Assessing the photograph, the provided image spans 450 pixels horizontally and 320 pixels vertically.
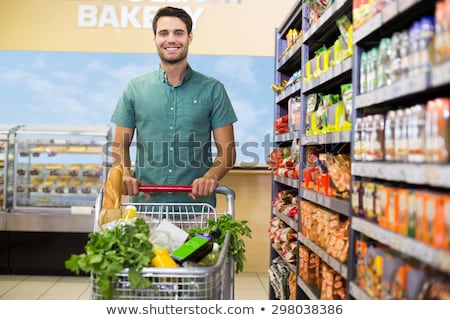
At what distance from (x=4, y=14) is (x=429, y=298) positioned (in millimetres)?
6063

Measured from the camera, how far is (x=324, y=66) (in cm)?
296

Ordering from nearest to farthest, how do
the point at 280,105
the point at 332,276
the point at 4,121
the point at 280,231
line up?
the point at 332,276, the point at 280,231, the point at 280,105, the point at 4,121

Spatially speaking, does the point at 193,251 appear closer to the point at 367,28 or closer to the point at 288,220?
the point at 367,28

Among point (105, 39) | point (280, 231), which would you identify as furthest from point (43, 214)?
point (280, 231)

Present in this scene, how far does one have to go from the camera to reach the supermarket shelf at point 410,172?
1440mm

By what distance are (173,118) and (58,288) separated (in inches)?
95.1

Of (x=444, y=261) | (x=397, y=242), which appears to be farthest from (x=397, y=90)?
(x=444, y=261)

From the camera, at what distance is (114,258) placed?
1.83 m

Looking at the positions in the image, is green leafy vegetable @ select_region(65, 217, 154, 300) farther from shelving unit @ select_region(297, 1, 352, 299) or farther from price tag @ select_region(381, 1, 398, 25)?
price tag @ select_region(381, 1, 398, 25)

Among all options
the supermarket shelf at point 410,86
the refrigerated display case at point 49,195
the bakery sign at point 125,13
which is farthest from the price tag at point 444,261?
the bakery sign at point 125,13

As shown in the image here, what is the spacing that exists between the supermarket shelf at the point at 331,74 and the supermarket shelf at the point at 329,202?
0.56 meters
